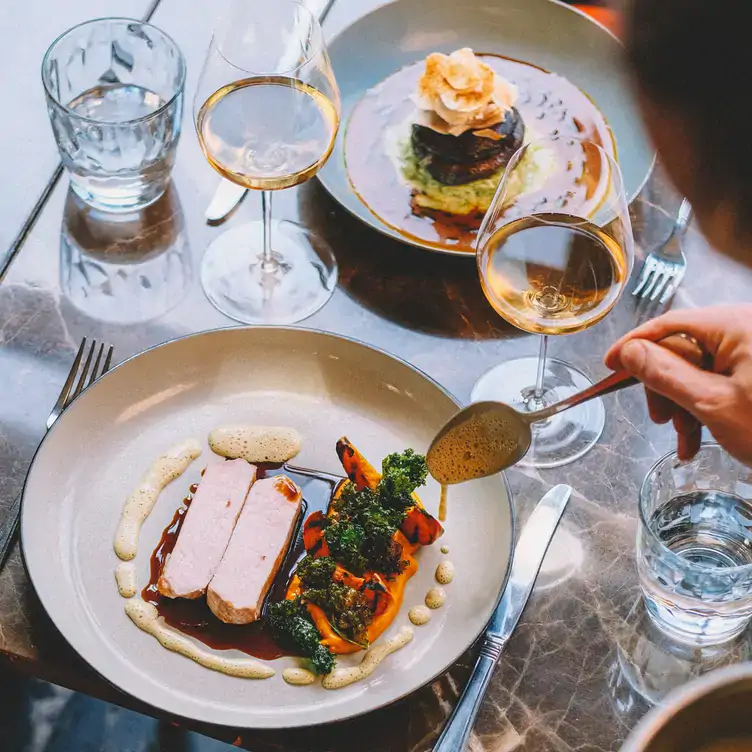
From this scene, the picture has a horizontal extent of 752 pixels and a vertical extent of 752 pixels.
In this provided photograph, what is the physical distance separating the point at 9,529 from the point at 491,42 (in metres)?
1.35

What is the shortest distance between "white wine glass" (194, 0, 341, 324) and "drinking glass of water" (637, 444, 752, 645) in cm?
68

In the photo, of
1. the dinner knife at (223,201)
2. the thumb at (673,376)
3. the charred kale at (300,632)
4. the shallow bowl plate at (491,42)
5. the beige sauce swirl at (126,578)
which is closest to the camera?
the thumb at (673,376)

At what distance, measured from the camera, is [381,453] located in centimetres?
162

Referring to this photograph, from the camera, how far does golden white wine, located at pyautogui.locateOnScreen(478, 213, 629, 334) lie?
1537 mm

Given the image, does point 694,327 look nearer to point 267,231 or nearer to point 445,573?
point 445,573

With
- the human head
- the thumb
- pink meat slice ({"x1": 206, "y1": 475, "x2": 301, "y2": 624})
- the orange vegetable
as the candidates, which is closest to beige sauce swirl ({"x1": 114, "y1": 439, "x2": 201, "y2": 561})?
pink meat slice ({"x1": 206, "y1": 475, "x2": 301, "y2": 624})

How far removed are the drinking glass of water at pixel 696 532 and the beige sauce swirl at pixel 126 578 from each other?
27.5 inches

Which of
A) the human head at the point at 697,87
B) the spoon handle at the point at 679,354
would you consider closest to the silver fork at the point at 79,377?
the spoon handle at the point at 679,354

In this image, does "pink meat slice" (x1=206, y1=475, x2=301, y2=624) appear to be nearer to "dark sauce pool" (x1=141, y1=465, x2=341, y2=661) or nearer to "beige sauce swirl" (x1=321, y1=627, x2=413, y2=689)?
"dark sauce pool" (x1=141, y1=465, x2=341, y2=661)

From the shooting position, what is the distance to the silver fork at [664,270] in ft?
6.00

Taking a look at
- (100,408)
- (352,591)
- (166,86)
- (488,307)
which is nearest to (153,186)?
(166,86)

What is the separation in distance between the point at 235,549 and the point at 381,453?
0.29 m

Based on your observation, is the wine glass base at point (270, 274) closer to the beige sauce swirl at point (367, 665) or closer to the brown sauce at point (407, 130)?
the brown sauce at point (407, 130)

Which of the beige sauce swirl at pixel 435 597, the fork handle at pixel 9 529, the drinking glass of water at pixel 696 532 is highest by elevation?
the drinking glass of water at pixel 696 532
